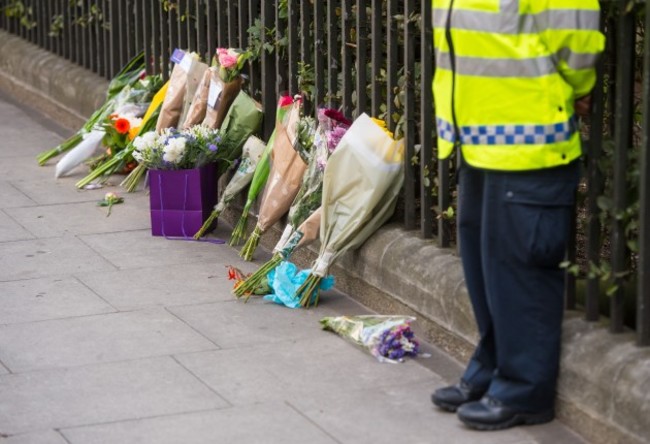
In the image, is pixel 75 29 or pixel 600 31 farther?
pixel 75 29

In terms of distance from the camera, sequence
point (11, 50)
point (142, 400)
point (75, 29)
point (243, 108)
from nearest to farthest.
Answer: point (142, 400) < point (243, 108) < point (75, 29) < point (11, 50)

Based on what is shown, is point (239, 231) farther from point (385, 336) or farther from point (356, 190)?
point (385, 336)

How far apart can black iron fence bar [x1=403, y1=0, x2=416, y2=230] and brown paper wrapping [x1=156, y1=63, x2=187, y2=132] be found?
7.43ft

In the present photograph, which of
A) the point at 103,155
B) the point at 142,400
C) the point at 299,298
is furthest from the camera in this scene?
the point at 103,155

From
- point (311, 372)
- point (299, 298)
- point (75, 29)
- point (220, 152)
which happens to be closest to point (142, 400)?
point (311, 372)

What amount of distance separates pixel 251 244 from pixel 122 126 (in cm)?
187

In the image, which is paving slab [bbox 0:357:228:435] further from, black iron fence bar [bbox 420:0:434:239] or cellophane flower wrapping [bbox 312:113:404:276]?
black iron fence bar [bbox 420:0:434:239]

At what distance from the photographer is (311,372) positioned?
207 inches

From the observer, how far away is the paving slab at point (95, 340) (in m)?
5.42

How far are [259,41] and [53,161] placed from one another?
2410mm

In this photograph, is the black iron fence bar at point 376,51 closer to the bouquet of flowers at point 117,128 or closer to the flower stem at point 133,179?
the flower stem at point 133,179

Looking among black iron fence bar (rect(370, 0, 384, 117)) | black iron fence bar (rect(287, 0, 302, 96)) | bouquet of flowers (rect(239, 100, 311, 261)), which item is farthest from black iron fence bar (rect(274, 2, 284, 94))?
black iron fence bar (rect(370, 0, 384, 117))

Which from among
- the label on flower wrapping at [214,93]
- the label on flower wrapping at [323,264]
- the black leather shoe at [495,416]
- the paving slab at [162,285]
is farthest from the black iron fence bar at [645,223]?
the label on flower wrapping at [214,93]

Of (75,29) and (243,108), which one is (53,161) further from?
(243,108)
